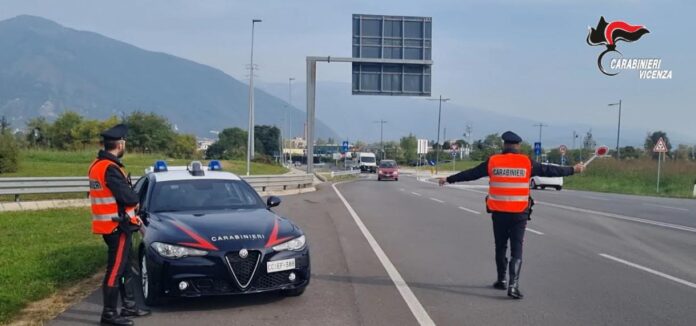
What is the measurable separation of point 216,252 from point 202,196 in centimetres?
189

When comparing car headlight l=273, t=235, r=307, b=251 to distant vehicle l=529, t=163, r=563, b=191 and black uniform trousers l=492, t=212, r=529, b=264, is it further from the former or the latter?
distant vehicle l=529, t=163, r=563, b=191

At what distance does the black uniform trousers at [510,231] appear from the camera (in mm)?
7621

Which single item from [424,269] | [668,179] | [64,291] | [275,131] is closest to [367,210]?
[424,269]

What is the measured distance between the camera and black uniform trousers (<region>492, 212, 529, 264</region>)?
25.0 ft

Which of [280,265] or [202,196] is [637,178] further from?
[280,265]

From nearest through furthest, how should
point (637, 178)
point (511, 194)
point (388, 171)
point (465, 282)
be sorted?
point (511, 194), point (465, 282), point (637, 178), point (388, 171)

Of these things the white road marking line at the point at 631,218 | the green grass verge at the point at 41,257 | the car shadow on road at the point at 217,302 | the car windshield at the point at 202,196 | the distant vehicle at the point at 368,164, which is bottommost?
the distant vehicle at the point at 368,164

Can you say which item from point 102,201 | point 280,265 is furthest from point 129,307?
point 280,265

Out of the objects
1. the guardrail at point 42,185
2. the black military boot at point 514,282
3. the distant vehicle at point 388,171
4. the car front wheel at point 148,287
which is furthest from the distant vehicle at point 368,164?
the car front wheel at point 148,287

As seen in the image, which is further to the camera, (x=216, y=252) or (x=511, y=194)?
(x=511, y=194)

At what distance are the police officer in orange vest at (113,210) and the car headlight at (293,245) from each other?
1.48 metres

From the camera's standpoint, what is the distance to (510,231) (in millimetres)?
7711

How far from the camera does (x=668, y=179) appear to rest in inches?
1575

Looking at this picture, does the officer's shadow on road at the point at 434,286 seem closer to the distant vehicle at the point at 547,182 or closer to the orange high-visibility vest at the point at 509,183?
the orange high-visibility vest at the point at 509,183
